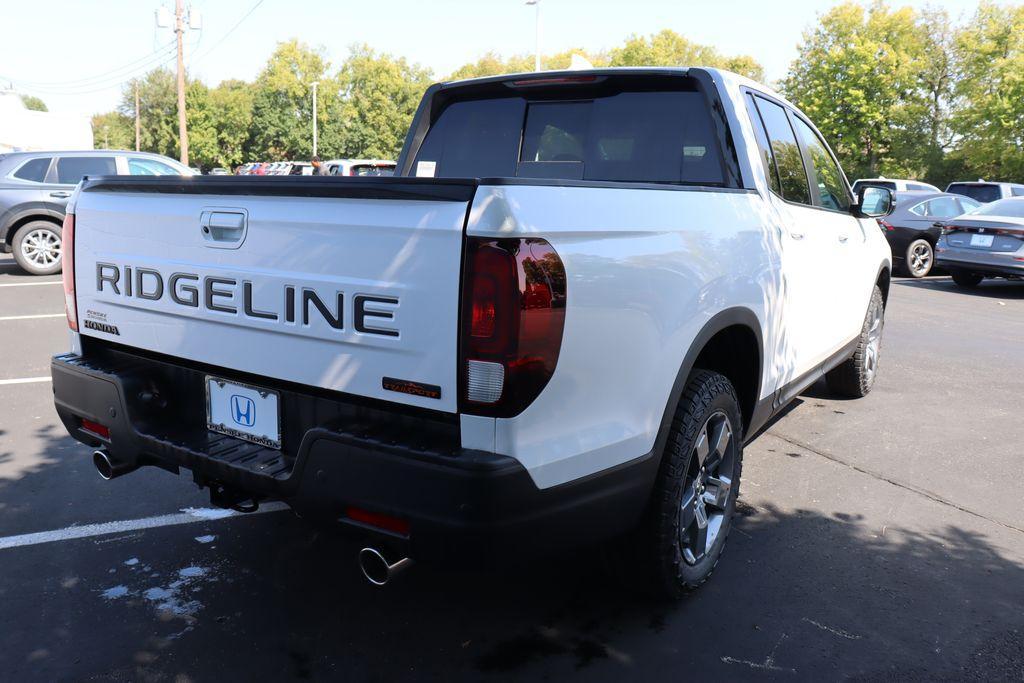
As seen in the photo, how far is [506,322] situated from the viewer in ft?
6.93

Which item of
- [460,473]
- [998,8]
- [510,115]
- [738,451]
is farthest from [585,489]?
[998,8]

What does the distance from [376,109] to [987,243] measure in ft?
218

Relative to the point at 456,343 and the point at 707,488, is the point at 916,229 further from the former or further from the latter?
the point at 456,343

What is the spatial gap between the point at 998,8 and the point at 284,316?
50324 mm

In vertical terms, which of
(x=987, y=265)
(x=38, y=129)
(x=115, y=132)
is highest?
(x=115, y=132)

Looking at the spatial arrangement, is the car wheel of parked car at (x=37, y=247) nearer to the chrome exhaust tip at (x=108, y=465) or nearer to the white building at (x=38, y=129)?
the chrome exhaust tip at (x=108, y=465)

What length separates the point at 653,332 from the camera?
256 cm

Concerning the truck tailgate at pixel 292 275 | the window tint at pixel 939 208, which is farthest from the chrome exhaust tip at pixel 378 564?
the window tint at pixel 939 208

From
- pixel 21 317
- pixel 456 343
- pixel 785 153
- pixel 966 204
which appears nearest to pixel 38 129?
pixel 21 317

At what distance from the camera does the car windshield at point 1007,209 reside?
1270cm

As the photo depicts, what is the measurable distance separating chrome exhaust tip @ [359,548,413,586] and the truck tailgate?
1.46 feet

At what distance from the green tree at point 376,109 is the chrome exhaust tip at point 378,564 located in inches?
2839

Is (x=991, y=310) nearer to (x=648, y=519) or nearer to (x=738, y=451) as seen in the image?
(x=738, y=451)

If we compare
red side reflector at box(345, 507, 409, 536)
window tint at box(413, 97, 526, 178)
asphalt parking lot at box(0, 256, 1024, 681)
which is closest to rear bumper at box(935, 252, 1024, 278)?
asphalt parking lot at box(0, 256, 1024, 681)
